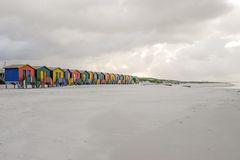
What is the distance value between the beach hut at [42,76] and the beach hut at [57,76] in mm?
1031

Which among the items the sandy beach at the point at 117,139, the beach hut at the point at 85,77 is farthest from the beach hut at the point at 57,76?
the sandy beach at the point at 117,139

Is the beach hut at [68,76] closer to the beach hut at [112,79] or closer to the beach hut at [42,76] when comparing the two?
the beach hut at [42,76]

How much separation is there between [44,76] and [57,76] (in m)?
4.48

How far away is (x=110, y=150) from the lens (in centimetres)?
521

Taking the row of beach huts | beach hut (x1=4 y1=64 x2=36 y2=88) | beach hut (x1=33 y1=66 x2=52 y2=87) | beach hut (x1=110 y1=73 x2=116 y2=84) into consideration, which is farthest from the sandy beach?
beach hut (x1=110 y1=73 x2=116 y2=84)

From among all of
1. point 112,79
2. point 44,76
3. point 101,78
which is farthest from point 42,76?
point 112,79

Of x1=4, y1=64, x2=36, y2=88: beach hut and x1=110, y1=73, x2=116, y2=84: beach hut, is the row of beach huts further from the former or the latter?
x1=110, y1=73, x2=116, y2=84: beach hut

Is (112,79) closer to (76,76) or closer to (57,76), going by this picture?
(76,76)

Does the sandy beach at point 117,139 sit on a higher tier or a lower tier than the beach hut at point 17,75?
lower

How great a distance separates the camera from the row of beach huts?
37.0 metres

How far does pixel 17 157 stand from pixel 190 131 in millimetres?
4835

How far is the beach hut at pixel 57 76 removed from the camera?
46053mm

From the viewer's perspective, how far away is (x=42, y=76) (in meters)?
42.6

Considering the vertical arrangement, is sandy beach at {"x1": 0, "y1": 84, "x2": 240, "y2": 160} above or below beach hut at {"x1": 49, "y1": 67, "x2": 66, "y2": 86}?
below
